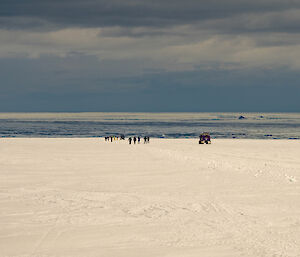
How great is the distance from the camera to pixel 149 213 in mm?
17656

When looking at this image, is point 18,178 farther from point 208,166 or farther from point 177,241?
point 177,241

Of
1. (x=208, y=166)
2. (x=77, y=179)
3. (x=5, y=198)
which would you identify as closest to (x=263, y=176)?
(x=208, y=166)

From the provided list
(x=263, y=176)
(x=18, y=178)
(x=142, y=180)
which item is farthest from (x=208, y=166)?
(x=18, y=178)

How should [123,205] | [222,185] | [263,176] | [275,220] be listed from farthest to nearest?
[263,176] → [222,185] → [123,205] → [275,220]

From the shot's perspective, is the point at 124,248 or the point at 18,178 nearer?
the point at 124,248

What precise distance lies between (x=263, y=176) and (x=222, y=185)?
4.98m

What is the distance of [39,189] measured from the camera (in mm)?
23312

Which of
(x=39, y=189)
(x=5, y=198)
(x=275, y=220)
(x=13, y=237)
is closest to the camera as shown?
(x=13, y=237)

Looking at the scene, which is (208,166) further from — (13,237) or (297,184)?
(13,237)

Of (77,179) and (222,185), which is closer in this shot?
(222,185)

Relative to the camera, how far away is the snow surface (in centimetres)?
1303

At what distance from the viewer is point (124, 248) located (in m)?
13.0

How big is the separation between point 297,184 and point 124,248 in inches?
585

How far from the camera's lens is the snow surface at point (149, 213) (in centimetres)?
1303
